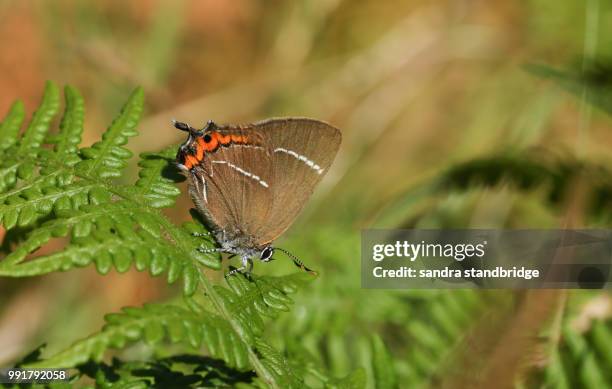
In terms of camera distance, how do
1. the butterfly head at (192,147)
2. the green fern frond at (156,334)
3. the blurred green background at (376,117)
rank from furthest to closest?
the blurred green background at (376,117)
the butterfly head at (192,147)
the green fern frond at (156,334)

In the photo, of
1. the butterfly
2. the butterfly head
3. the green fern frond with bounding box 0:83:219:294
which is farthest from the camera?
the butterfly

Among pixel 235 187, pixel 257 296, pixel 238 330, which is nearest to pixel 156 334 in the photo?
pixel 238 330

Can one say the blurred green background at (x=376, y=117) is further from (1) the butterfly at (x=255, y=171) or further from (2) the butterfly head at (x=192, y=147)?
(2) the butterfly head at (x=192, y=147)

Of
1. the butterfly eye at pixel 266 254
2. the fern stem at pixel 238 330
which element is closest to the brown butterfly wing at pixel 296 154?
the butterfly eye at pixel 266 254

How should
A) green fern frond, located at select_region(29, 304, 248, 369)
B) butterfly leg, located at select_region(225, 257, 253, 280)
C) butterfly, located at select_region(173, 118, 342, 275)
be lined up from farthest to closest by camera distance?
butterfly, located at select_region(173, 118, 342, 275) < butterfly leg, located at select_region(225, 257, 253, 280) < green fern frond, located at select_region(29, 304, 248, 369)

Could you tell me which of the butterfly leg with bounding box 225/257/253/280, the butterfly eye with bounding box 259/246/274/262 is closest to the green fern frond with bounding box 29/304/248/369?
the butterfly leg with bounding box 225/257/253/280

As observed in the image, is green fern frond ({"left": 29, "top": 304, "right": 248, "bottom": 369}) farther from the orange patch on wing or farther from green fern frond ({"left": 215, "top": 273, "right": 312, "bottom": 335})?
the orange patch on wing

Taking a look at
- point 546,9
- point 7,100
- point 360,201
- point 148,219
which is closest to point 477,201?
point 360,201
